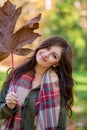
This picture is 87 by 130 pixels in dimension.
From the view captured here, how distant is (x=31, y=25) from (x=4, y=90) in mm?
578

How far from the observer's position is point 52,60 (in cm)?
407

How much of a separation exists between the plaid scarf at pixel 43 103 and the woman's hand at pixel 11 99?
11 cm

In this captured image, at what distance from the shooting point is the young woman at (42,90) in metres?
4.04

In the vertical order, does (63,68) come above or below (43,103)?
above

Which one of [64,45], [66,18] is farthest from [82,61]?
[64,45]

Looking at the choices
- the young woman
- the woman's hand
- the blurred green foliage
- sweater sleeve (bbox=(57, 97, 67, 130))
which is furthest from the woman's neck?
the blurred green foliage

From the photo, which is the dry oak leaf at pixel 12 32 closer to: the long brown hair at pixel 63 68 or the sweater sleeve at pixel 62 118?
the long brown hair at pixel 63 68

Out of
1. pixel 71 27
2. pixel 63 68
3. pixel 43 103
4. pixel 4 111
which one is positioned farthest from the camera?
pixel 71 27

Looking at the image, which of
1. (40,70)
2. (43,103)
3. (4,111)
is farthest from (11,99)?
(40,70)

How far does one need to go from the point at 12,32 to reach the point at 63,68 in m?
0.54

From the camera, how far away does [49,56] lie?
407 cm

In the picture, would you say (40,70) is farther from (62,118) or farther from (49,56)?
(62,118)

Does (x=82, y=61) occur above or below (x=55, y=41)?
above

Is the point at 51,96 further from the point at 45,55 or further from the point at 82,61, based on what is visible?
the point at 82,61
